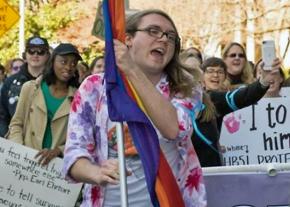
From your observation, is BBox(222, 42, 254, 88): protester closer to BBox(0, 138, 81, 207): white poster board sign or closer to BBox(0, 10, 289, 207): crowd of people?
BBox(0, 138, 81, 207): white poster board sign

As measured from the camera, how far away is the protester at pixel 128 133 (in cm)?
456

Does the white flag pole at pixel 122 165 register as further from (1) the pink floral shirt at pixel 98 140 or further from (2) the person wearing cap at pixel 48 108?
(2) the person wearing cap at pixel 48 108

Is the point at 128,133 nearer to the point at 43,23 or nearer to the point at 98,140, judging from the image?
the point at 98,140

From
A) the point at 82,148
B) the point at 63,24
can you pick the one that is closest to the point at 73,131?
the point at 82,148

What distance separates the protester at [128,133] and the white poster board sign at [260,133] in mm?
3371

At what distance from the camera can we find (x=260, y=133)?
8141 mm

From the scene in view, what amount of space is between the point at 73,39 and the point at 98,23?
20774 mm

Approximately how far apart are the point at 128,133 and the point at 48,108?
12.3 feet

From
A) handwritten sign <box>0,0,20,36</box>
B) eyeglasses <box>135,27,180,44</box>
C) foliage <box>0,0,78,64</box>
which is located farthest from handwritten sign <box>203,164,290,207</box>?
foliage <box>0,0,78,64</box>

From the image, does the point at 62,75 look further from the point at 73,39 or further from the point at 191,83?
the point at 73,39

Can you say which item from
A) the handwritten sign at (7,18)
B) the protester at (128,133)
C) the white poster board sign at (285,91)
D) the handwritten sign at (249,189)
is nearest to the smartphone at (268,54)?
the handwritten sign at (249,189)

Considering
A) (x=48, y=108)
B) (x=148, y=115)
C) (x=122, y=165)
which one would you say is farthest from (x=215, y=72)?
(x=122, y=165)

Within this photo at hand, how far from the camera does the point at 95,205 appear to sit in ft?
15.3

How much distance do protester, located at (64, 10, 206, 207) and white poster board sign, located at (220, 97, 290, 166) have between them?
11.1 ft
